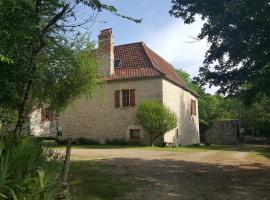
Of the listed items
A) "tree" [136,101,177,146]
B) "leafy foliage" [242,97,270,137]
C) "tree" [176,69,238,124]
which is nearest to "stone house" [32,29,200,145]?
"tree" [136,101,177,146]

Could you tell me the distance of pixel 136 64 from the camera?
32.9 m

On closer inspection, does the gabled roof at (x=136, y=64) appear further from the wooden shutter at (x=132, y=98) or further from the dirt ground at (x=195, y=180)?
the dirt ground at (x=195, y=180)

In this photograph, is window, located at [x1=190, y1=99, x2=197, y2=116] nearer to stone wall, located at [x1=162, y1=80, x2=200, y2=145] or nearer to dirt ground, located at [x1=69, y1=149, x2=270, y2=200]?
stone wall, located at [x1=162, y1=80, x2=200, y2=145]

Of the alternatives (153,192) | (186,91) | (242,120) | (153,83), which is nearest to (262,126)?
(242,120)

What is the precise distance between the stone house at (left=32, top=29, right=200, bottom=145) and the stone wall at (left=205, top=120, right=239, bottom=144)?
7.58m

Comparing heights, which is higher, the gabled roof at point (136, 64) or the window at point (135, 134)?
the gabled roof at point (136, 64)

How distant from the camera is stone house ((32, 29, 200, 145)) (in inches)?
1236

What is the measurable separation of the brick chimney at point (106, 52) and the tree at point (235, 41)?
726 inches

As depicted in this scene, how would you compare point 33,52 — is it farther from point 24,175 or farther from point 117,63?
point 117,63

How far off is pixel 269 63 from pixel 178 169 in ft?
16.6

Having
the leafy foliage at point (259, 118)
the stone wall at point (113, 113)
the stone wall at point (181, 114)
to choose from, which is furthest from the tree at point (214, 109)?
the stone wall at point (113, 113)

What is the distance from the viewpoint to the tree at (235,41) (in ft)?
39.4

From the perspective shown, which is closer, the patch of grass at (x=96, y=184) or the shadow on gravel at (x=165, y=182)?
the patch of grass at (x=96, y=184)

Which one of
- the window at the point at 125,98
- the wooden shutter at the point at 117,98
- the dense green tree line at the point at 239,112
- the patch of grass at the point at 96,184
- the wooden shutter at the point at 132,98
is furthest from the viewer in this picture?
the dense green tree line at the point at 239,112
